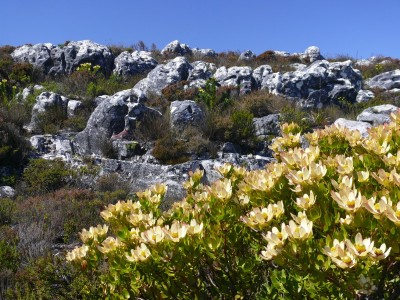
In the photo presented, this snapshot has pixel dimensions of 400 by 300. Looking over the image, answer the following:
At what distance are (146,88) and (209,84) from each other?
2.30 meters

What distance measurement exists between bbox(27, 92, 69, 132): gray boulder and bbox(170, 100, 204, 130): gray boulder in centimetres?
304

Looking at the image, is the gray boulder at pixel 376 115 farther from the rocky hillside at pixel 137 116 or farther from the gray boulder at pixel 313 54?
the gray boulder at pixel 313 54

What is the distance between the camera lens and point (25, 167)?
7938mm

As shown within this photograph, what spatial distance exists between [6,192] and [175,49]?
14.8 m

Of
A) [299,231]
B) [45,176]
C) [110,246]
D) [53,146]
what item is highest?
[299,231]

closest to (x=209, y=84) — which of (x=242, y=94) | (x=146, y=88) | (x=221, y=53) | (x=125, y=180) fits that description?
(x=242, y=94)

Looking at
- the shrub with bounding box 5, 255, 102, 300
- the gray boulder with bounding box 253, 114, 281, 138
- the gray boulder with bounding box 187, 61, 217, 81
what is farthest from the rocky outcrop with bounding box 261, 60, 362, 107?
the shrub with bounding box 5, 255, 102, 300

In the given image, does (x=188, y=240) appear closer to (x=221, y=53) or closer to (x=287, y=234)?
(x=287, y=234)

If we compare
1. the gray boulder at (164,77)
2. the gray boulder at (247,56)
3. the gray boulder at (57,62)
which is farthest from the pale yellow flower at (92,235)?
the gray boulder at (247,56)

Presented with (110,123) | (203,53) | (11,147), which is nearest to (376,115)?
(110,123)

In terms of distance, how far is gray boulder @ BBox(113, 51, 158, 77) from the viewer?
51.5ft

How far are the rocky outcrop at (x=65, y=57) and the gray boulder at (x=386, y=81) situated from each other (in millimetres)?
9819

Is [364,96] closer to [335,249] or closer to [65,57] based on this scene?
[65,57]

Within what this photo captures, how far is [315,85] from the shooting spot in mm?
13352
